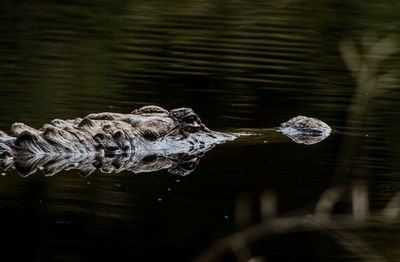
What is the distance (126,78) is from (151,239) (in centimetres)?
854

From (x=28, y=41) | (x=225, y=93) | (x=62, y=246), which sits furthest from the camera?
(x=28, y=41)

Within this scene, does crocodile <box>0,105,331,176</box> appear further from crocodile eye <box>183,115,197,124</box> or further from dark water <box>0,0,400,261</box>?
dark water <box>0,0,400,261</box>

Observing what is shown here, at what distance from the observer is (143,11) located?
24.8m

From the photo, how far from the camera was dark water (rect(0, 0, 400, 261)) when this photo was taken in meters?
6.44

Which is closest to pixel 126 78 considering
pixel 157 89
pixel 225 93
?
pixel 157 89

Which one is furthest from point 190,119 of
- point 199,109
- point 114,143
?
point 199,109

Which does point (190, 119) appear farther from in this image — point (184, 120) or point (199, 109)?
point (199, 109)

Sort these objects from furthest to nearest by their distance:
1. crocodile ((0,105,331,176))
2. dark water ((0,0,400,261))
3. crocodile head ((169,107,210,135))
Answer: crocodile head ((169,107,210,135)) → crocodile ((0,105,331,176)) → dark water ((0,0,400,261))

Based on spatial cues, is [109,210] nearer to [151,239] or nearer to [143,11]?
[151,239]

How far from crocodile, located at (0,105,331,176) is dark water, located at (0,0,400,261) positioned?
0.28m

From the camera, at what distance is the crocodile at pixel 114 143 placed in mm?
8648

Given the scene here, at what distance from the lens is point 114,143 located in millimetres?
9281

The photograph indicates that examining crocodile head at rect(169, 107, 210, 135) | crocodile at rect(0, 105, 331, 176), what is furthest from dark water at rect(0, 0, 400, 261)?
crocodile head at rect(169, 107, 210, 135)

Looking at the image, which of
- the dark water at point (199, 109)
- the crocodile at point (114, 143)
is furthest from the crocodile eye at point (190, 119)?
the dark water at point (199, 109)
